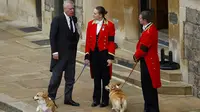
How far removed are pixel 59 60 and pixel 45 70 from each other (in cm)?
310

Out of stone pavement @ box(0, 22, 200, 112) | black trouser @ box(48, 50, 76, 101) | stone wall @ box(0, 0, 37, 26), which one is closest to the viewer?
black trouser @ box(48, 50, 76, 101)

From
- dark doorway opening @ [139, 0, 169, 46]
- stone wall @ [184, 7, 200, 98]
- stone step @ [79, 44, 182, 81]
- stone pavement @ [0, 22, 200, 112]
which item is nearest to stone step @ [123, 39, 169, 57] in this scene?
stone step @ [79, 44, 182, 81]

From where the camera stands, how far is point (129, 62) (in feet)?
47.7

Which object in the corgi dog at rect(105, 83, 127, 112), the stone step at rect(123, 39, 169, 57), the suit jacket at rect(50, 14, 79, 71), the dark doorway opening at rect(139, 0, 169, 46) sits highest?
the dark doorway opening at rect(139, 0, 169, 46)

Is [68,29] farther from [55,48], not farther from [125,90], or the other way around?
[125,90]

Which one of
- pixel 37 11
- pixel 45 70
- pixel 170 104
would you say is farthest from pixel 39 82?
pixel 37 11

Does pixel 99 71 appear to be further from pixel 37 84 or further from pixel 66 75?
pixel 37 84

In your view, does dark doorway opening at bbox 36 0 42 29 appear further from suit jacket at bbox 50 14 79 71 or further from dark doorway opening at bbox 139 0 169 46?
suit jacket at bbox 50 14 79 71

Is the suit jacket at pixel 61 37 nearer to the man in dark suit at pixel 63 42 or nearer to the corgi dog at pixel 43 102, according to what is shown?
the man in dark suit at pixel 63 42

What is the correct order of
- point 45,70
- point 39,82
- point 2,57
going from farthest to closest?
1. point 2,57
2. point 45,70
3. point 39,82

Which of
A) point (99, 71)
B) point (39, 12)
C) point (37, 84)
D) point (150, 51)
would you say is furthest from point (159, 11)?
point (150, 51)

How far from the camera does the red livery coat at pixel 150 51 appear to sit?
10.9 meters

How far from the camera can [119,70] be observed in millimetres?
14234

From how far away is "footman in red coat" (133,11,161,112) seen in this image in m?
11.0
